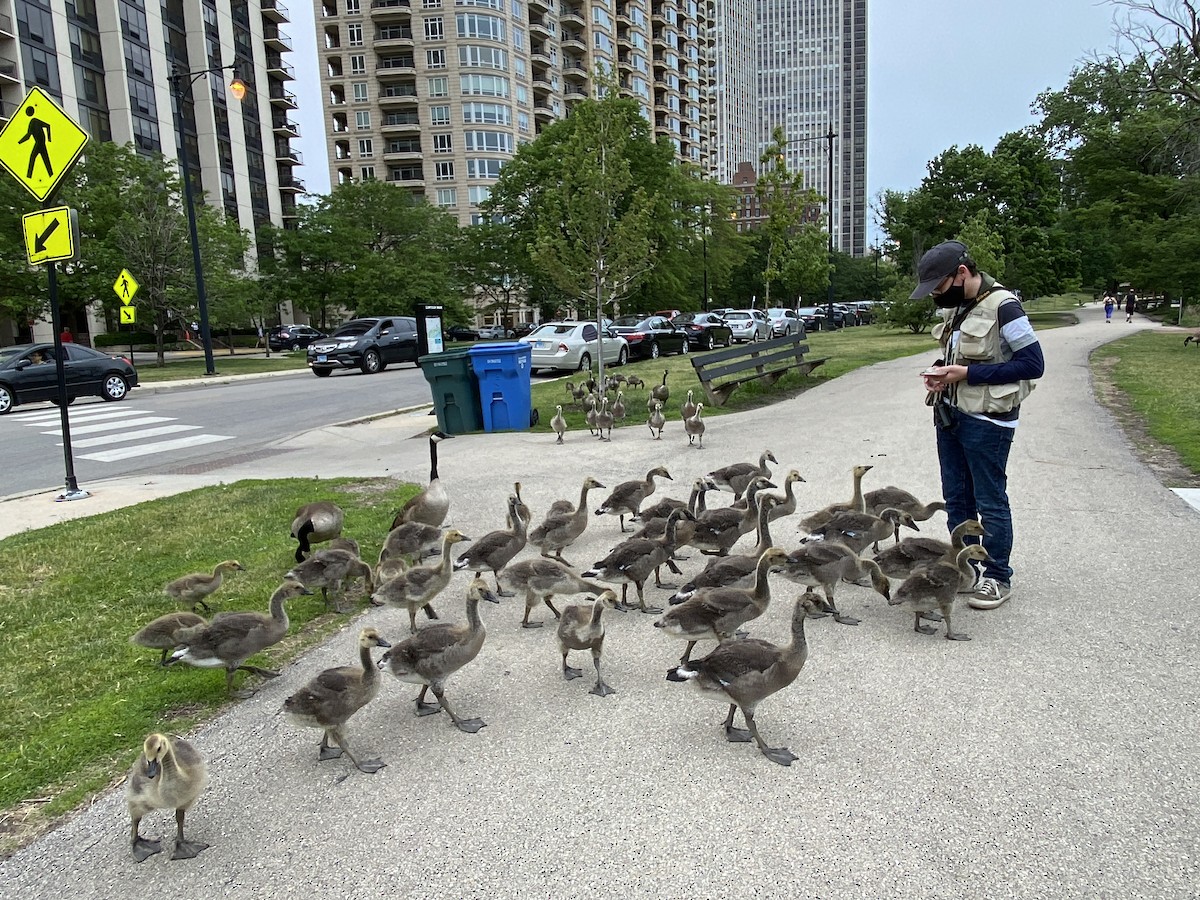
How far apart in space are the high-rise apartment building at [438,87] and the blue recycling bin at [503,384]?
71.0 metres

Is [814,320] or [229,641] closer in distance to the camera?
[229,641]

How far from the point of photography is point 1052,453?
10.3 m

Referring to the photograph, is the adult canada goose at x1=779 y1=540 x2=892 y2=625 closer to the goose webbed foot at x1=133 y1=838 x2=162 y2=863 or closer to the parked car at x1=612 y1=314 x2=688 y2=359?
the goose webbed foot at x1=133 y1=838 x2=162 y2=863

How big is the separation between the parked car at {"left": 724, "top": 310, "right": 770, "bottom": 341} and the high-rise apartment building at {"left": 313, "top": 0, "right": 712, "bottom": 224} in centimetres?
4714

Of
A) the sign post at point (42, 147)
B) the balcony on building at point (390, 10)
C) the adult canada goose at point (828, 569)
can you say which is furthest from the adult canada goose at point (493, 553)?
the balcony on building at point (390, 10)

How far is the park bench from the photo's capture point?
52.4 ft

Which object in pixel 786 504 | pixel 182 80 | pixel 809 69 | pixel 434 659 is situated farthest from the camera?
pixel 809 69

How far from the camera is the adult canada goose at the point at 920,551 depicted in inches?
222

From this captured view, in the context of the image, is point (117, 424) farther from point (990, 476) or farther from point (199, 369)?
point (199, 369)

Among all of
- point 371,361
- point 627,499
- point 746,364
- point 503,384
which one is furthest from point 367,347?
point 627,499

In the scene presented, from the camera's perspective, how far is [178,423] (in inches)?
707

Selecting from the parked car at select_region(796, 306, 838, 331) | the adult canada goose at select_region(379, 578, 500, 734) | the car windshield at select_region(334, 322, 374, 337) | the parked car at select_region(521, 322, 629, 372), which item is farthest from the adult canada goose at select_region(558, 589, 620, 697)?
the parked car at select_region(796, 306, 838, 331)

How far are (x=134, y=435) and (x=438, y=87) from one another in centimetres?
7632

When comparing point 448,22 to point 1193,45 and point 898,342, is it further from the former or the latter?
point 1193,45
